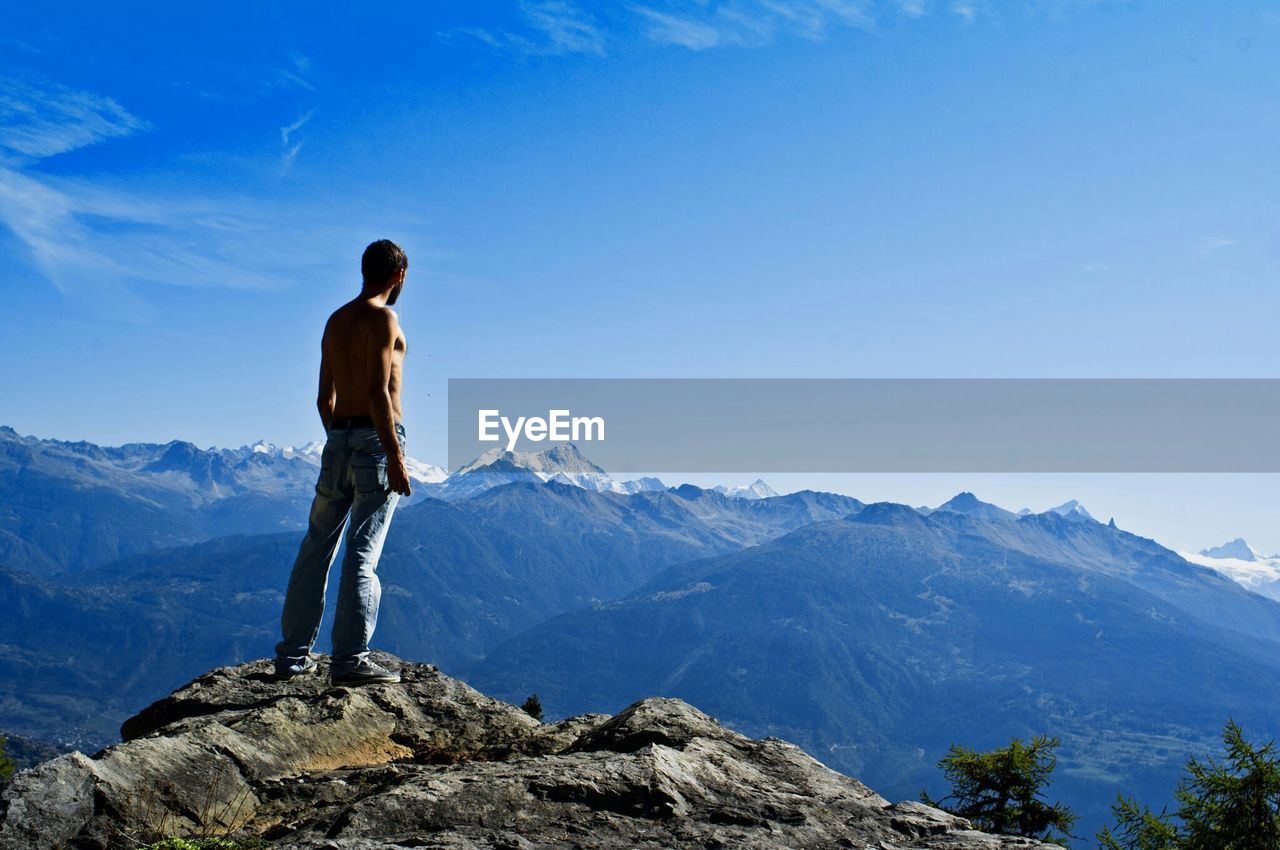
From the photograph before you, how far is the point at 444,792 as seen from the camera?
6223 mm

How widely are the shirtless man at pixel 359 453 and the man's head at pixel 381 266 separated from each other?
1 cm

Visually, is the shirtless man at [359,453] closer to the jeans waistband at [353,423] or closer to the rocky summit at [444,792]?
the jeans waistband at [353,423]

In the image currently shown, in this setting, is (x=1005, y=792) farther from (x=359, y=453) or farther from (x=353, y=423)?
(x=353, y=423)

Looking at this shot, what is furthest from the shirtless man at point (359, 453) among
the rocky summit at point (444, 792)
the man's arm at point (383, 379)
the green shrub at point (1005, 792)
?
the green shrub at point (1005, 792)

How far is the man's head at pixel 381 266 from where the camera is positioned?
9648 millimetres

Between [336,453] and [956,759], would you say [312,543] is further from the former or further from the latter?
[956,759]

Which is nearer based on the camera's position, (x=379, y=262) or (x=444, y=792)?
(x=444, y=792)

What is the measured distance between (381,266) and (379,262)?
0.15 feet

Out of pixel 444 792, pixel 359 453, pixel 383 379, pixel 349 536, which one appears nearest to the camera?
pixel 444 792

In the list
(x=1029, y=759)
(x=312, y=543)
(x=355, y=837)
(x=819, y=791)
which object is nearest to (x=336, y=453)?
(x=312, y=543)

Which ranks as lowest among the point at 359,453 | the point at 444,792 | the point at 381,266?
the point at 444,792

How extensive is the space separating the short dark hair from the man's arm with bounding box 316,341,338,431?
0.96 m

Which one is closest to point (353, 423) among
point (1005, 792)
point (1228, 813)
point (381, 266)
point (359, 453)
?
point (359, 453)

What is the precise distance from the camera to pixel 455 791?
626 cm
